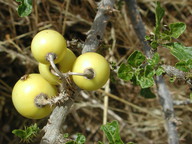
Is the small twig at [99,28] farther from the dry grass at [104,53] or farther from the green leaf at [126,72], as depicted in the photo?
the dry grass at [104,53]

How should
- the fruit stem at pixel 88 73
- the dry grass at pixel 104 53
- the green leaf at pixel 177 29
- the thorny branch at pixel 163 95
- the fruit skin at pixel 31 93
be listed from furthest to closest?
the dry grass at pixel 104 53 → the thorny branch at pixel 163 95 → the green leaf at pixel 177 29 → the fruit skin at pixel 31 93 → the fruit stem at pixel 88 73

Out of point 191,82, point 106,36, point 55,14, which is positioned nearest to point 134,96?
point 106,36

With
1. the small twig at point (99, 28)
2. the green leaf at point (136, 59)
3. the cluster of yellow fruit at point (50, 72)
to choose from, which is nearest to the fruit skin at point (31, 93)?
the cluster of yellow fruit at point (50, 72)

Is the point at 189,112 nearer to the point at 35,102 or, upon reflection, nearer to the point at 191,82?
the point at 191,82

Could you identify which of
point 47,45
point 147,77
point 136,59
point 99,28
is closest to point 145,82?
point 147,77

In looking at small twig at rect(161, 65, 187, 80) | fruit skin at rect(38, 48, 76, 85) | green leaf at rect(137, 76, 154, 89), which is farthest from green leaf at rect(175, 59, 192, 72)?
fruit skin at rect(38, 48, 76, 85)

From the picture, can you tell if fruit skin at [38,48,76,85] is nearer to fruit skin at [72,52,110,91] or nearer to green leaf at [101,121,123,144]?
fruit skin at [72,52,110,91]
